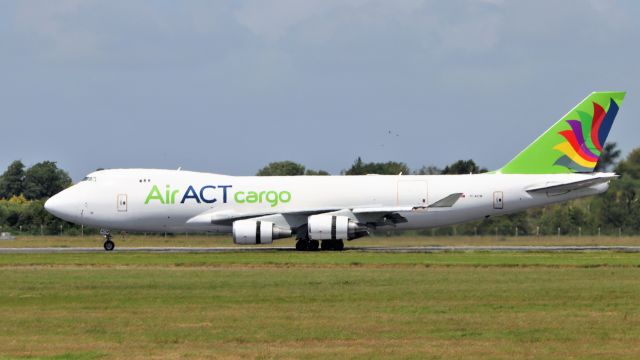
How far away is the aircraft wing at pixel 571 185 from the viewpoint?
45.2 m

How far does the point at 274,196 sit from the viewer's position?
46844 millimetres

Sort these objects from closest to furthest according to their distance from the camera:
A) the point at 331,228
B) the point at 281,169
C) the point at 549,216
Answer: the point at 331,228, the point at 549,216, the point at 281,169

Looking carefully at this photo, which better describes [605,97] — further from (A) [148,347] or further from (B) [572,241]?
(A) [148,347]

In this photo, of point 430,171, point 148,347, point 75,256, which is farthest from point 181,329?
point 430,171

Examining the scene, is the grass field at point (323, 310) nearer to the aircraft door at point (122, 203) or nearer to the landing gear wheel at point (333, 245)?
the landing gear wheel at point (333, 245)

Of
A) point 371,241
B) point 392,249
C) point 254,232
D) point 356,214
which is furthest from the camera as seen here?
point 371,241

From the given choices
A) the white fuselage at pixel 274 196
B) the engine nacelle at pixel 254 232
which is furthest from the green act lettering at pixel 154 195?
the engine nacelle at pixel 254 232

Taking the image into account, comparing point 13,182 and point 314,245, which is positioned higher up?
point 13,182

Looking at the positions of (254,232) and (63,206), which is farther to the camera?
(63,206)

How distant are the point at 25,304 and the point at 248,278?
7.47 m

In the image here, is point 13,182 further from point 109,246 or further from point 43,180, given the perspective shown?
point 109,246

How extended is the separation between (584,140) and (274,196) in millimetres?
13022

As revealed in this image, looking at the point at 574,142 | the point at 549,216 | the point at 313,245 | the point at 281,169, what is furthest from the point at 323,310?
the point at 281,169

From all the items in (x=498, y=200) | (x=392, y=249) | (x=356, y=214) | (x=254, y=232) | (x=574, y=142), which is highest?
(x=574, y=142)
